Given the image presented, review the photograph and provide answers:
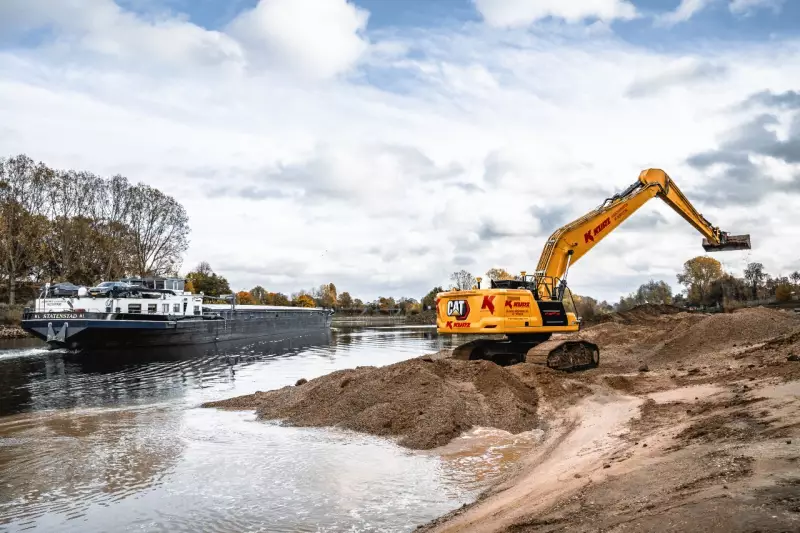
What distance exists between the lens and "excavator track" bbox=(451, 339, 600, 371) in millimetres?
17281

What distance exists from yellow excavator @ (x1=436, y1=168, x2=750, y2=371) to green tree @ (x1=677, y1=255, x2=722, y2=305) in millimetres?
62602

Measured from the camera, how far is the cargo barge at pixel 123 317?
1352 inches

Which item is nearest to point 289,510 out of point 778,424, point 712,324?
point 778,424

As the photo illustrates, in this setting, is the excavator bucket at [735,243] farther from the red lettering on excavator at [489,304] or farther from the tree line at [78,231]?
the tree line at [78,231]

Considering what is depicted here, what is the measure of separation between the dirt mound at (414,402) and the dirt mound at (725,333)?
8009 mm

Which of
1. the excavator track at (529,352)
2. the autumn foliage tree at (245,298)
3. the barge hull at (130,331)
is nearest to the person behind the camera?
the excavator track at (529,352)

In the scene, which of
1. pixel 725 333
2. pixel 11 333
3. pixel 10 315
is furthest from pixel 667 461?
pixel 10 315

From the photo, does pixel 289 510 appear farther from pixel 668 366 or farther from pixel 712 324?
pixel 712 324

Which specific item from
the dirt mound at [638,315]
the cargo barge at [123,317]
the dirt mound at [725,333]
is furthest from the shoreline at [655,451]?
the cargo barge at [123,317]

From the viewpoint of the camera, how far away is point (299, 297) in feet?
412

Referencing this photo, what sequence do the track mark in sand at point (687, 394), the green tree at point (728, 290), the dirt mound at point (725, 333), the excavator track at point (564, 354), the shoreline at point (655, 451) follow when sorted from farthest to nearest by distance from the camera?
the green tree at point (728, 290) → the dirt mound at point (725, 333) → the excavator track at point (564, 354) → the track mark in sand at point (687, 394) → the shoreline at point (655, 451)

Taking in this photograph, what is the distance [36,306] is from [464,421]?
36.4 meters

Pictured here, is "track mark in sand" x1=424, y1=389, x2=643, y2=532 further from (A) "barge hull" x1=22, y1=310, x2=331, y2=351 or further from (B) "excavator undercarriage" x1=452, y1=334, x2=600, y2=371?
(A) "barge hull" x1=22, y1=310, x2=331, y2=351

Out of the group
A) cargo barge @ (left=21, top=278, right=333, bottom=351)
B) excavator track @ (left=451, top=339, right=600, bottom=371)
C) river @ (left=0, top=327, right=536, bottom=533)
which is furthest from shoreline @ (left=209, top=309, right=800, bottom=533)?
cargo barge @ (left=21, top=278, right=333, bottom=351)
